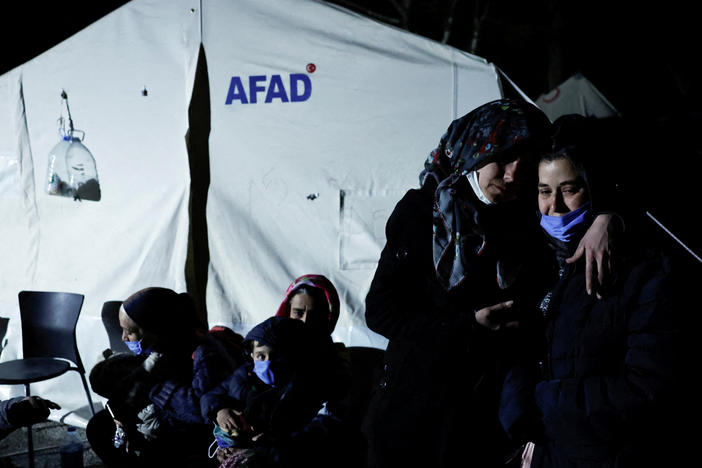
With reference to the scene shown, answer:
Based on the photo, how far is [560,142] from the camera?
1485mm

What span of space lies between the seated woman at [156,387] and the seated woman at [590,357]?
1801 millimetres

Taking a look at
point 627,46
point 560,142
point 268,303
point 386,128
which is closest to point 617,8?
point 627,46

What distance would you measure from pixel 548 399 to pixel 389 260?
1.72 ft

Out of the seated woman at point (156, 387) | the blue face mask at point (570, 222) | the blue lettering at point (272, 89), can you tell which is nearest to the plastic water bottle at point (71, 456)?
the seated woman at point (156, 387)

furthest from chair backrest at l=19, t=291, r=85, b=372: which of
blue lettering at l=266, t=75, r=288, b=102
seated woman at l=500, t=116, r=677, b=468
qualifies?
seated woman at l=500, t=116, r=677, b=468

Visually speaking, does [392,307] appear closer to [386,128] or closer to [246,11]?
[386,128]

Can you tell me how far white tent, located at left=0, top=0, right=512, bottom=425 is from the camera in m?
3.57

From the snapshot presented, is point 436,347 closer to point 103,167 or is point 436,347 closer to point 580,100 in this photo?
point 103,167

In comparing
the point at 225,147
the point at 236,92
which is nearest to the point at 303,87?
the point at 236,92

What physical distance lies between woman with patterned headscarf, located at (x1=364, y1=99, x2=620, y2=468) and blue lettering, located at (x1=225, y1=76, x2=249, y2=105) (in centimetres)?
247

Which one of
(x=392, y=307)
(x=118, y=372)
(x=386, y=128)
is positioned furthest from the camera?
(x=386, y=128)

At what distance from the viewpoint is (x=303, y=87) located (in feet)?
12.1

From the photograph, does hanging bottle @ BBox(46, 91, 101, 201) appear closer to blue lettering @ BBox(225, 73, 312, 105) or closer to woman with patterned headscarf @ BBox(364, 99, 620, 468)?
blue lettering @ BBox(225, 73, 312, 105)

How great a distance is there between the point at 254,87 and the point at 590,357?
9.67 feet
